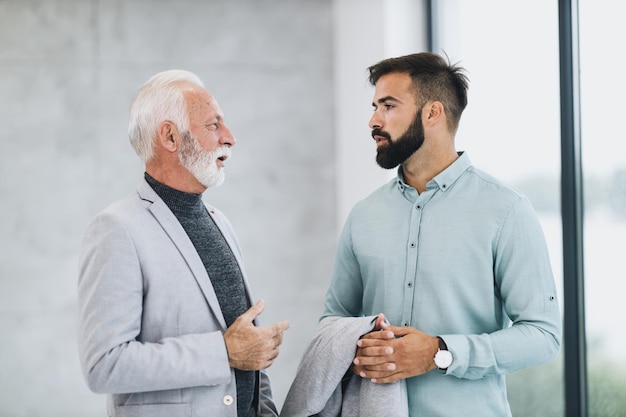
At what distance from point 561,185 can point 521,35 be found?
0.76 metres

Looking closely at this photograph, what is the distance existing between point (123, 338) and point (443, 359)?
77 cm

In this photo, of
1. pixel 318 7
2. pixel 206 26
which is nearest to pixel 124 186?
pixel 206 26

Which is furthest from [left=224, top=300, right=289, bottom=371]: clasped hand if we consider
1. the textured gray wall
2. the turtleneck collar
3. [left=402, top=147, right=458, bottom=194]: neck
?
the textured gray wall

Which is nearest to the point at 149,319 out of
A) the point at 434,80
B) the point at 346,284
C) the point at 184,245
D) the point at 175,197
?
the point at 184,245

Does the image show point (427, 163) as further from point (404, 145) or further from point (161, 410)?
point (161, 410)

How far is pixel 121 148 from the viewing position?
11.8 ft

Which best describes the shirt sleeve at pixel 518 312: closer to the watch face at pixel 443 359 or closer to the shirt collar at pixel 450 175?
the watch face at pixel 443 359

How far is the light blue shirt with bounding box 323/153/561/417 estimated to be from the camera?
5.69ft

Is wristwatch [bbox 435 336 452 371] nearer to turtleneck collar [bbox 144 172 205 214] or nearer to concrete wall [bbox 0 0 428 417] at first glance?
turtleneck collar [bbox 144 172 205 214]

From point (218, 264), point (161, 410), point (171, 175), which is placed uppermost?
point (171, 175)

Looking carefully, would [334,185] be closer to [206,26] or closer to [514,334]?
[206,26]

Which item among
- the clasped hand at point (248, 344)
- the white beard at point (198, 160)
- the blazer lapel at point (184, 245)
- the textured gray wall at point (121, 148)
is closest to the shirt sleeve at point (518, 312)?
the clasped hand at point (248, 344)

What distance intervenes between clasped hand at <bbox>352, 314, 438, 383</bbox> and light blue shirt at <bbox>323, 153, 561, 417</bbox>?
6cm

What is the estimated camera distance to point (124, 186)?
360 cm
